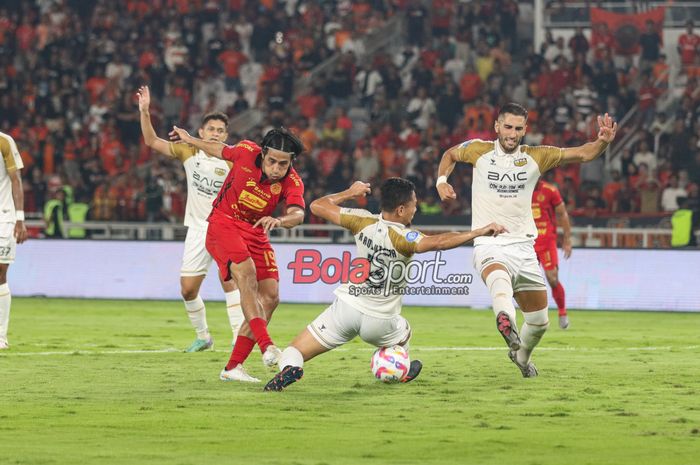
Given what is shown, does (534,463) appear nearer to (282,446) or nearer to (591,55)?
(282,446)

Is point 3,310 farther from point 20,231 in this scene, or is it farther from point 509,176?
point 509,176

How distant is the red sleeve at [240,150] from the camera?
11.4 meters

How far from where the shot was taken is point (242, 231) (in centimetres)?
1156

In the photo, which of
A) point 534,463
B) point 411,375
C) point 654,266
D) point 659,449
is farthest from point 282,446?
point 654,266

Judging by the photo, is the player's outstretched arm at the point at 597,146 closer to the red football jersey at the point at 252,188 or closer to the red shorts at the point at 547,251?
the red football jersey at the point at 252,188

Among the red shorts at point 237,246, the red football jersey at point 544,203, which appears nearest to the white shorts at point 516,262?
the red shorts at point 237,246

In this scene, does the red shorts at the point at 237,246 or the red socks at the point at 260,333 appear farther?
the red shorts at the point at 237,246

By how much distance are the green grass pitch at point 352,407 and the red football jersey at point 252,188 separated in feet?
4.71

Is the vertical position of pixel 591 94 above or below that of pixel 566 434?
above

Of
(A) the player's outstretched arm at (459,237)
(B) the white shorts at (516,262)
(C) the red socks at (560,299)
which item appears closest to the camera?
(A) the player's outstretched arm at (459,237)

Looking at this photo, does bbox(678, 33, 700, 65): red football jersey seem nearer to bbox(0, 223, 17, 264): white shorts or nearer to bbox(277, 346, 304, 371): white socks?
bbox(0, 223, 17, 264): white shorts

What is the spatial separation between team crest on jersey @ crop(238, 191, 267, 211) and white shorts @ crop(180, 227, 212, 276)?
9.38 feet

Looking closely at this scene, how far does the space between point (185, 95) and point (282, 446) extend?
77.8ft

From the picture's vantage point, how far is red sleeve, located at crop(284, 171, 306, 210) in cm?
1115
